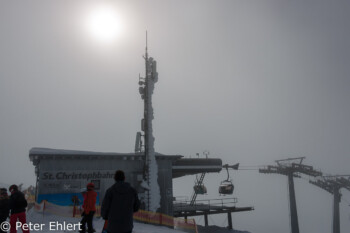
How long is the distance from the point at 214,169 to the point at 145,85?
1299 centimetres

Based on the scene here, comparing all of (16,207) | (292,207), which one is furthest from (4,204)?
(292,207)

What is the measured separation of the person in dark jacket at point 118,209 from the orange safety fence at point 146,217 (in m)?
11.2

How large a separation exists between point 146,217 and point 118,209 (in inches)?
637

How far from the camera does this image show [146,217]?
19641mm

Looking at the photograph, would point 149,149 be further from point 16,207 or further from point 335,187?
point 335,187

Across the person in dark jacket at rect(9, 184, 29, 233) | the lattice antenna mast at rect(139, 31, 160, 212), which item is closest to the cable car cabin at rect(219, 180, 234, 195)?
the lattice antenna mast at rect(139, 31, 160, 212)

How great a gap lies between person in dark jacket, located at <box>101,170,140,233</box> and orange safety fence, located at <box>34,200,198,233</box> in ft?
36.7

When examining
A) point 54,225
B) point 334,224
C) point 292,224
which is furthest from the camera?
point 334,224

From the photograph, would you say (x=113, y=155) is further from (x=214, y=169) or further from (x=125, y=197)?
(x=125, y=197)

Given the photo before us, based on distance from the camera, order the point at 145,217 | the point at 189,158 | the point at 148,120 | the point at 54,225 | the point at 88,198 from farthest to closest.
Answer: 1. the point at 189,158
2. the point at 148,120
3. the point at 145,217
4. the point at 54,225
5. the point at 88,198

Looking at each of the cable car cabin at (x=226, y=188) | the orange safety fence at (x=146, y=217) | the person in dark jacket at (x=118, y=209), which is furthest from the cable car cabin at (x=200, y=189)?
the person in dark jacket at (x=118, y=209)

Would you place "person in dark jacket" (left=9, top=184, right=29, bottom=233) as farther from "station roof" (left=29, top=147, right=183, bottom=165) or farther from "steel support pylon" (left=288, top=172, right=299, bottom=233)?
"steel support pylon" (left=288, top=172, right=299, bottom=233)

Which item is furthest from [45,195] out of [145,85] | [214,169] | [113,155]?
[214,169]

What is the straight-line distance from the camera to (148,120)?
25641mm
